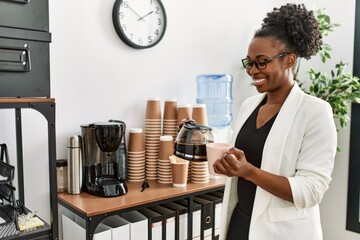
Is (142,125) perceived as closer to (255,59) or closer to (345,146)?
(255,59)

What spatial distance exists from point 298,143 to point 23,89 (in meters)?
1.00

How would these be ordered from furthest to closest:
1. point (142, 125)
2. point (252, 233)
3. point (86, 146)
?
point (142, 125) → point (86, 146) → point (252, 233)

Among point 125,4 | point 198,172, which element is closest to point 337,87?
point 198,172

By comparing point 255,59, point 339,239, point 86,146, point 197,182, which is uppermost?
point 255,59

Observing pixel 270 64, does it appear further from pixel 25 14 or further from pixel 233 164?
pixel 25 14

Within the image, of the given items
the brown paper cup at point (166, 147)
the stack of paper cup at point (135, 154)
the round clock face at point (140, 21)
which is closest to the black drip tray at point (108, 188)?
the stack of paper cup at point (135, 154)

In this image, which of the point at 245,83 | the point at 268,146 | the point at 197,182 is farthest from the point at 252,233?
the point at 245,83

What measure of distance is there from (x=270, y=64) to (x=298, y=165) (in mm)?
→ 378

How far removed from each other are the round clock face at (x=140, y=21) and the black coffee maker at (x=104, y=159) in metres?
0.61

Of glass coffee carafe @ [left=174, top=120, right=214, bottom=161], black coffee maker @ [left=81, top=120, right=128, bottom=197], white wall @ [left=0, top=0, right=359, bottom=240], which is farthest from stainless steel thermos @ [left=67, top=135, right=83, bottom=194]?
glass coffee carafe @ [left=174, top=120, right=214, bottom=161]

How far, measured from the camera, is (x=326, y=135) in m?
1.12

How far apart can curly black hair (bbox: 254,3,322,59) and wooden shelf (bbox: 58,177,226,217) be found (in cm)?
95

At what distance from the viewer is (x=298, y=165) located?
115cm

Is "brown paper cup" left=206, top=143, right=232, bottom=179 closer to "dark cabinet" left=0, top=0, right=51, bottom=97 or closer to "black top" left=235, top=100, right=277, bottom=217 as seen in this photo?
"black top" left=235, top=100, right=277, bottom=217
